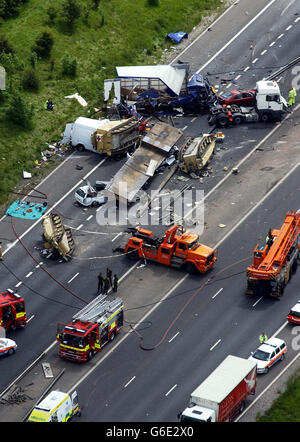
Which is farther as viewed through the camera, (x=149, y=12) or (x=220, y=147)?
(x=149, y=12)

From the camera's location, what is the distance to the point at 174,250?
104688 mm

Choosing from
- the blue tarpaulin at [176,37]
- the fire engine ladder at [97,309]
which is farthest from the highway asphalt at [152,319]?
the blue tarpaulin at [176,37]

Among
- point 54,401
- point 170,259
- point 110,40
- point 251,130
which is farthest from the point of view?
point 110,40

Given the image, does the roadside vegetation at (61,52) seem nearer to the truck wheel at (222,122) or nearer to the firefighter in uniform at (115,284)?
the truck wheel at (222,122)

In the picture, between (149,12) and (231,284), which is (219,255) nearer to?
(231,284)

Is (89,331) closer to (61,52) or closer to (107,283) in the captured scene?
(107,283)

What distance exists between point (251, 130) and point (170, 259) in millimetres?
22765

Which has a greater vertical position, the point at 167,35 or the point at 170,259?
the point at 167,35

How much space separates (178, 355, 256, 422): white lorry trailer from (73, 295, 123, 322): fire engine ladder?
12035 millimetres

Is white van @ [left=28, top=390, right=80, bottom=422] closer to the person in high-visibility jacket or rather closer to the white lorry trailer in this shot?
the white lorry trailer

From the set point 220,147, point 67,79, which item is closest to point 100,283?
point 220,147

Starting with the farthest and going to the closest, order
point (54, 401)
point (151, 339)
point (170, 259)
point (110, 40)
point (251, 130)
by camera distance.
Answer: point (110, 40) → point (251, 130) → point (170, 259) → point (151, 339) → point (54, 401)

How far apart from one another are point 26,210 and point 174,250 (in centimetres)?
1627

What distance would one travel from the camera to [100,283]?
102625 millimetres
